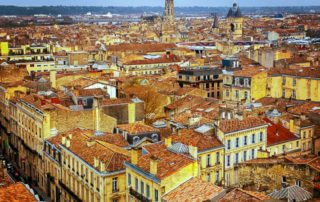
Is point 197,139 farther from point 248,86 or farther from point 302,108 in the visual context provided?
point 248,86

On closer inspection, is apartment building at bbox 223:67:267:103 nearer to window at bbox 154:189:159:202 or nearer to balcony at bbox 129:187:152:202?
balcony at bbox 129:187:152:202

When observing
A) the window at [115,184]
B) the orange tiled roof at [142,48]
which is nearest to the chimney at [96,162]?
the window at [115,184]

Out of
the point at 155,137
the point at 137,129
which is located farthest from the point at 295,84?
the point at 137,129

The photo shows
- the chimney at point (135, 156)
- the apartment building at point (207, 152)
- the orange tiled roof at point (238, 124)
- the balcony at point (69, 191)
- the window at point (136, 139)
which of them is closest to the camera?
the chimney at point (135, 156)

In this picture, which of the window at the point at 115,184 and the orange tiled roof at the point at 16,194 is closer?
the orange tiled roof at the point at 16,194

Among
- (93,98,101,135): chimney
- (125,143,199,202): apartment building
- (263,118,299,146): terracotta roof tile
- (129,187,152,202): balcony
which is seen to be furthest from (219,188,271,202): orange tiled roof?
(93,98,101,135): chimney

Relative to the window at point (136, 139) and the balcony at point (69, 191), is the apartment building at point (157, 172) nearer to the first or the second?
the balcony at point (69, 191)

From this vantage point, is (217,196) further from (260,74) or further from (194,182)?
(260,74)
